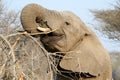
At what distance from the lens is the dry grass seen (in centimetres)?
295

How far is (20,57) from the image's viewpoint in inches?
128

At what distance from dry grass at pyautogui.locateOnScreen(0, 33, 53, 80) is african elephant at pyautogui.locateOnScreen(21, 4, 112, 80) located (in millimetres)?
416

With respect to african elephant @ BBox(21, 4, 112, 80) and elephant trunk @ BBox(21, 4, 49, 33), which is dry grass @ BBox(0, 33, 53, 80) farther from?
african elephant @ BBox(21, 4, 112, 80)

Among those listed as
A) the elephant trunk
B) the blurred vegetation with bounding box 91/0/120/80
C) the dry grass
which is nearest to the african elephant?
the elephant trunk

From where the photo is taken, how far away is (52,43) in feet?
13.3

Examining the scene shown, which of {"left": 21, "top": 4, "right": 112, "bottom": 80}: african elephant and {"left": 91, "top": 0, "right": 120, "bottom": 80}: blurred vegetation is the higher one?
{"left": 21, "top": 4, "right": 112, "bottom": 80}: african elephant

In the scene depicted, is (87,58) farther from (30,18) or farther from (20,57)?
(20,57)

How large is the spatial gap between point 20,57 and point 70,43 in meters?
1.05

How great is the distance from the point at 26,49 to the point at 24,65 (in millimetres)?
143

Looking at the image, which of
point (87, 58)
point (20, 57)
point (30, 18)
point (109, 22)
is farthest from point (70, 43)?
point (109, 22)

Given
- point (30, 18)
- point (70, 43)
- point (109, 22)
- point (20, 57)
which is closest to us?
point (20, 57)

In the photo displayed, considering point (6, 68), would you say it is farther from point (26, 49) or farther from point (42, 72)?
point (42, 72)

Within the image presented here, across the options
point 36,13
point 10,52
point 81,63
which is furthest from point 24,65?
point 81,63

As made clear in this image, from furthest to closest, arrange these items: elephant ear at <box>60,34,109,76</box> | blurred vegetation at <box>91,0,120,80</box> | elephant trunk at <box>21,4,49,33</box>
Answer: blurred vegetation at <box>91,0,120,80</box> < elephant ear at <box>60,34,109,76</box> < elephant trunk at <box>21,4,49,33</box>
